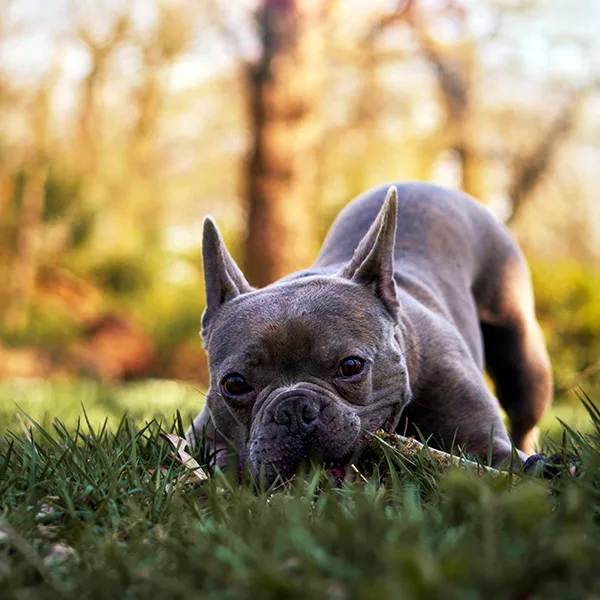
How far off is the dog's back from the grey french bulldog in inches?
0.5

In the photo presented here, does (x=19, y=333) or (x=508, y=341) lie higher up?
(x=508, y=341)

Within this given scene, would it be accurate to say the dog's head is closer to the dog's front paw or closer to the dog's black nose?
the dog's black nose

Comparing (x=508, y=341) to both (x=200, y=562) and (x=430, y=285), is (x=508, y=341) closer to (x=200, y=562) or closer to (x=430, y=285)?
(x=430, y=285)

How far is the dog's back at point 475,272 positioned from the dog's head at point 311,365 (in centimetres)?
100

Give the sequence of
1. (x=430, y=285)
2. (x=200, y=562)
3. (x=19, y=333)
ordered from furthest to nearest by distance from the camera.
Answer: (x=19, y=333) → (x=430, y=285) → (x=200, y=562)

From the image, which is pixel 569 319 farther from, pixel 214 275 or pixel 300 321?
pixel 300 321

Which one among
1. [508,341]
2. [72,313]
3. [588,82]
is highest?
[588,82]

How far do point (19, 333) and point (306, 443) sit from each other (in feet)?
42.6

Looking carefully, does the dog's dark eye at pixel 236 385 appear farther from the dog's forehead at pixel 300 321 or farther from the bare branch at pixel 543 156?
the bare branch at pixel 543 156

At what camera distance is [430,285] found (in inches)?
176

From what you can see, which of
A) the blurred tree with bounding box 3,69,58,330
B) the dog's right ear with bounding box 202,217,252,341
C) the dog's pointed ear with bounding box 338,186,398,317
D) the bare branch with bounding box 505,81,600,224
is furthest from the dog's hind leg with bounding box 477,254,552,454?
the bare branch with bounding box 505,81,600,224

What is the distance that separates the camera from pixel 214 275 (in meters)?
3.82

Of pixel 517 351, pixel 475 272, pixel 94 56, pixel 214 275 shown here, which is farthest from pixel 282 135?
pixel 94 56

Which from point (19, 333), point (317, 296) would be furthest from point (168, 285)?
point (317, 296)
